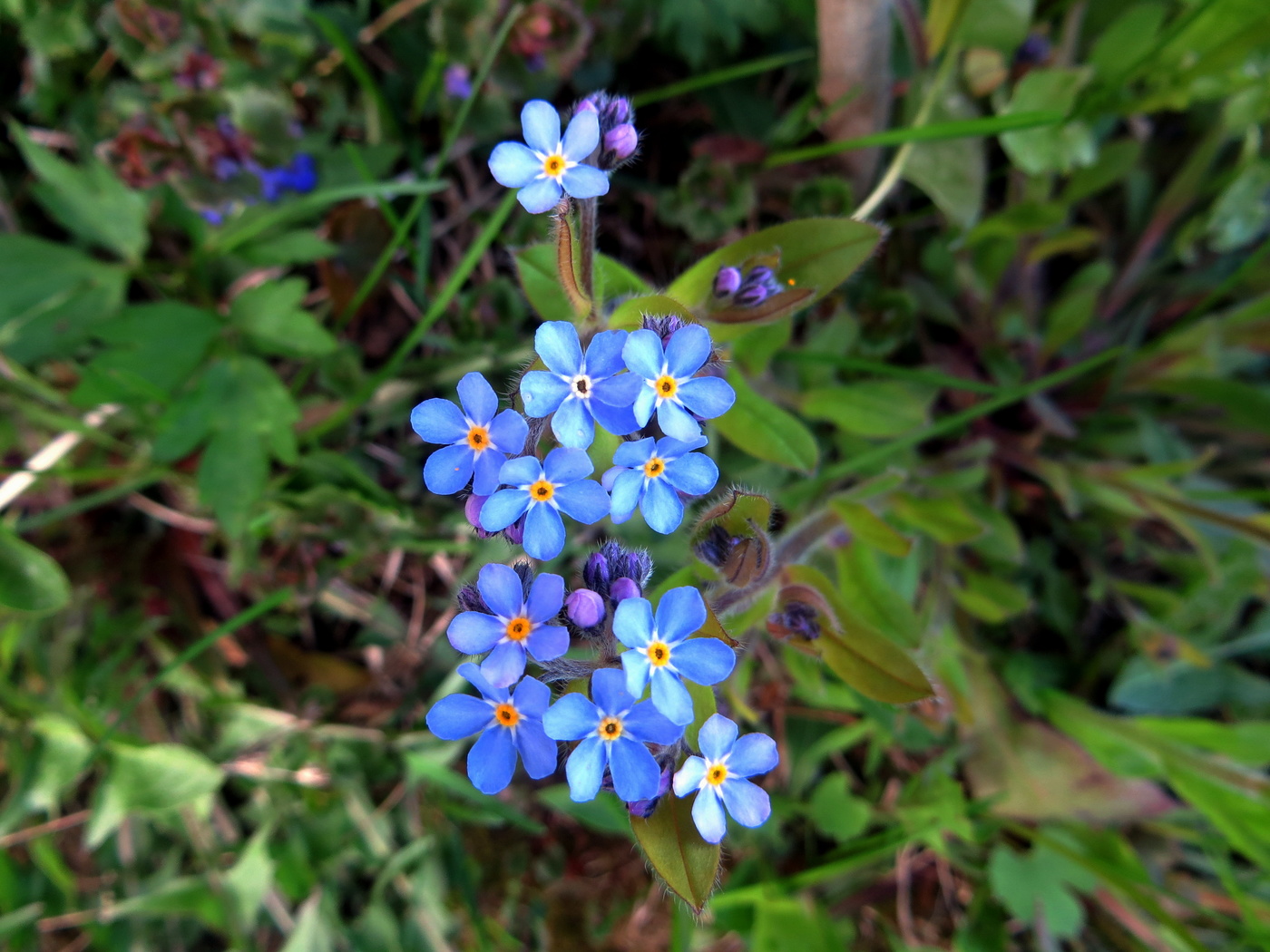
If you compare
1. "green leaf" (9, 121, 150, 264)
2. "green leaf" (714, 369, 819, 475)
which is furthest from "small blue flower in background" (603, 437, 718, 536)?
"green leaf" (9, 121, 150, 264)

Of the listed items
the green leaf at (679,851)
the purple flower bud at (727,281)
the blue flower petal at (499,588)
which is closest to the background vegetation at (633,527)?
the purple flower bud at (727,281)

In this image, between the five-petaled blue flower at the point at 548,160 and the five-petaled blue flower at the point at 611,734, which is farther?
the five-petaled blue flower at the point at 548,160

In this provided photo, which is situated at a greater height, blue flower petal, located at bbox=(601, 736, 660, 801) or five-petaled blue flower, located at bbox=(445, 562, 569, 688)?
five-petaled blue flower, located at bbox=(445, 562, 569, 688)

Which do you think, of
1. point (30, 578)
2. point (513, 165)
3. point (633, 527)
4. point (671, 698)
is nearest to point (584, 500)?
point (671, 698)

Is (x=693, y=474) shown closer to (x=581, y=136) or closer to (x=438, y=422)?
(x=438, y=422)

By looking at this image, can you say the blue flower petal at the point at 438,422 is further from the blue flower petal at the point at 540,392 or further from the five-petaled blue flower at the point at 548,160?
the five-petaled blue flower at the point at 548,160

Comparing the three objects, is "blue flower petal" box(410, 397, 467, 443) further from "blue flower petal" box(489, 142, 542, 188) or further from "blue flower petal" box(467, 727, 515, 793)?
"blue flower petal" box(467, 727, 515, 793)
